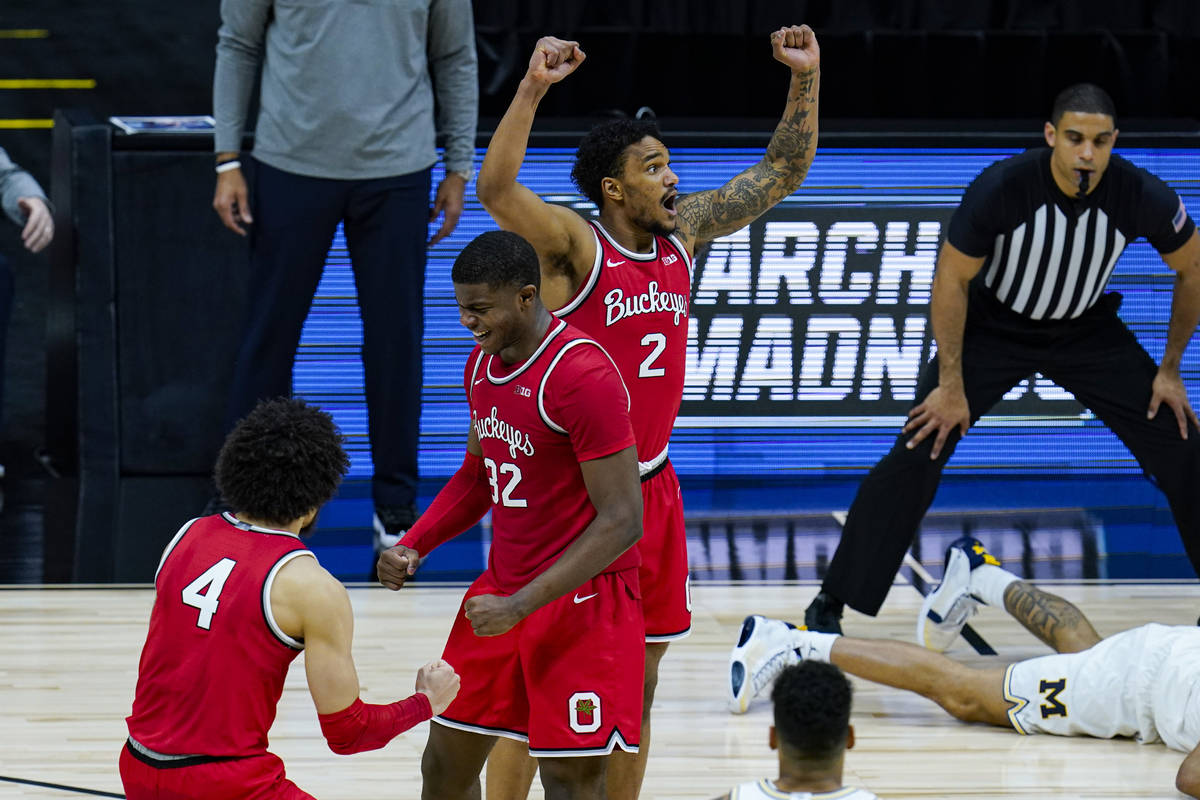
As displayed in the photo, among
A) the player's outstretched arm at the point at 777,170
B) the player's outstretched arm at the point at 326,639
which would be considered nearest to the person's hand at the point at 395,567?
the player's outstretched arm at the point at 326,639

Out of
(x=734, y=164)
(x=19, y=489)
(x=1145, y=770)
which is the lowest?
(x=19, y=489)

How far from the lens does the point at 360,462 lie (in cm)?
727

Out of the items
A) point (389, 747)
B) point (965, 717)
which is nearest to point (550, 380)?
point (389, 747)

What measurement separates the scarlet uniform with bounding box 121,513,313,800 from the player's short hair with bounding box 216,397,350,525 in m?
0.07

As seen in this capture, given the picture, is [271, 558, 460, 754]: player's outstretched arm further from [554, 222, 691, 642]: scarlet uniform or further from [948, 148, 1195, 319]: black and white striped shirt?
[948, 148, 1195, 319]: black and white striped shirt

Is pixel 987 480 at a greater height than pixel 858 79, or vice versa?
pixel 858 79

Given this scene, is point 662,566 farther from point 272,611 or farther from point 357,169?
point 357,169

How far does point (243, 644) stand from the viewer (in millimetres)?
2998

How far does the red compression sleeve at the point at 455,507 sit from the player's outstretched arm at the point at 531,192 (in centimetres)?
51

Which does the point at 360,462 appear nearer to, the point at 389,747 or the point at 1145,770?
the point at 389,747

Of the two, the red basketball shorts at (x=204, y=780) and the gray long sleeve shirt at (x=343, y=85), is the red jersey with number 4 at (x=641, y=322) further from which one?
the gray long sleeve shirt at (x=343, y=85)

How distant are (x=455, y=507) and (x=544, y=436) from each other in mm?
400

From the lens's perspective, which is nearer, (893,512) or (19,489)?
(893,512)

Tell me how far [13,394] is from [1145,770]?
226 inches
